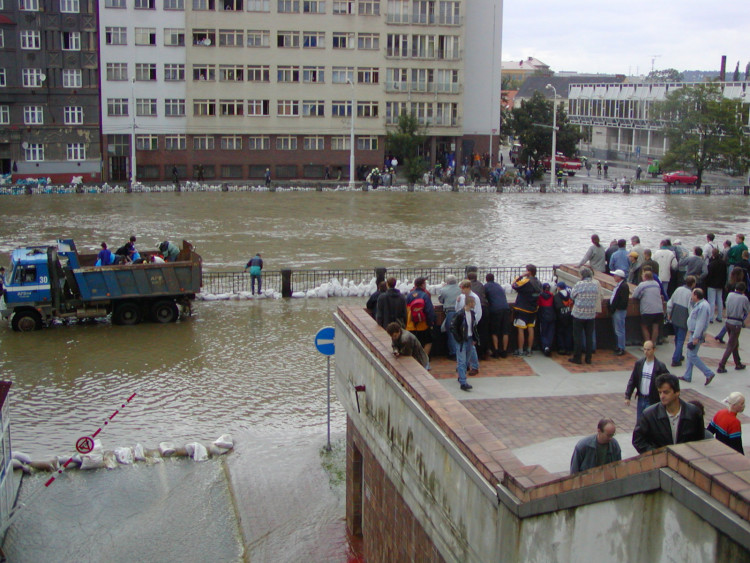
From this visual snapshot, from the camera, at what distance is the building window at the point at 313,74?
7038cm

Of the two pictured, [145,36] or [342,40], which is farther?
[342,40]

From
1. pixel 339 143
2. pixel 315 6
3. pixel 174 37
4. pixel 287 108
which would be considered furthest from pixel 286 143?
pixel 174 37

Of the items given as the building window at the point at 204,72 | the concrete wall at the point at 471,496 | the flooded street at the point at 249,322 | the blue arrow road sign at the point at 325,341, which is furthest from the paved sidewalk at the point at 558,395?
the building window at the point at 204,72

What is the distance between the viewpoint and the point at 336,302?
1031 inches

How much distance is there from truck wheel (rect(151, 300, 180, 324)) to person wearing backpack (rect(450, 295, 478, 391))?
13.8m

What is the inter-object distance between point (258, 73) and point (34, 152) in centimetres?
1745

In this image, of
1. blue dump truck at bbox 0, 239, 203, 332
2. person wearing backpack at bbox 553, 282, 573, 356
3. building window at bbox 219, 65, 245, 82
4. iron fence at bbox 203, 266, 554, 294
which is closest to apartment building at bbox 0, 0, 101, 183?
building window at bbox 219, 65, 245, 82

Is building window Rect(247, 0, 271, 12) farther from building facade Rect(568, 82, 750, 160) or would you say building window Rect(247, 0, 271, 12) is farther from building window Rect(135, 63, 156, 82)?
building facade Rect(568, 82, 750, 160)

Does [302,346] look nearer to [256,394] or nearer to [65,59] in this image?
[256,394]

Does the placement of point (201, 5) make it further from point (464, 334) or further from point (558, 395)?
point (558, 395)

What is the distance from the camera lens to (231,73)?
69.4 meters

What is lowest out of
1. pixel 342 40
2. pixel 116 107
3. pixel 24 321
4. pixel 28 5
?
pixel 24 321

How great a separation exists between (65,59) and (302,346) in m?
52.5

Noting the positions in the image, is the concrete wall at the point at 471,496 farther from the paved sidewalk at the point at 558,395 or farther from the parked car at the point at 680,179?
the parked car at the point at 680,179
